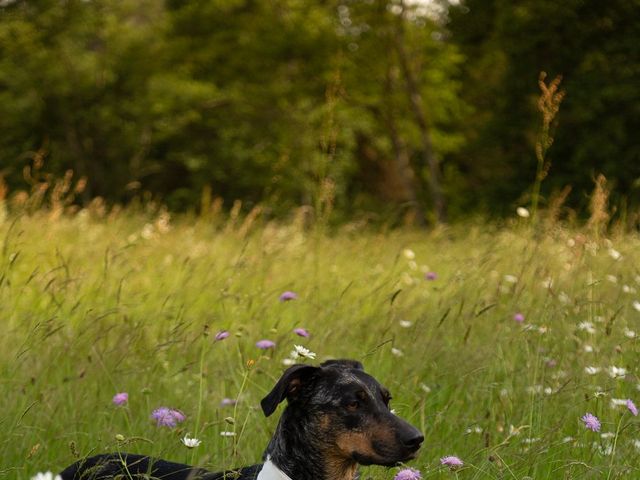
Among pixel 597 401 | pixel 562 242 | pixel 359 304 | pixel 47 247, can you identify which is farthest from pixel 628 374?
pixel 47 247

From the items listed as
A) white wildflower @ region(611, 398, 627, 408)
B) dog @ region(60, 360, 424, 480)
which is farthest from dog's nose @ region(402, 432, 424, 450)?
white wildflower @ region(611, 398, 627, 408)

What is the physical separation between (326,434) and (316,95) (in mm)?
19306

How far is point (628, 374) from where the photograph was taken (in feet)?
12.7

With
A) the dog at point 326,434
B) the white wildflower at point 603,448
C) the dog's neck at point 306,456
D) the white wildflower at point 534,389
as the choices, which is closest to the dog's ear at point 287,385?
the dog at point 326,434

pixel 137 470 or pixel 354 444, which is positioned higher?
pixel 354 444

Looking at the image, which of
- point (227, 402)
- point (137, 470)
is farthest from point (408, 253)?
point (137, 470)

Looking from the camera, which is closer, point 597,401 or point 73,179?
point 597,401

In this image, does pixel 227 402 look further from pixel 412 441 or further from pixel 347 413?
pixel 412 441

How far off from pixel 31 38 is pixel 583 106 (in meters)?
17.3

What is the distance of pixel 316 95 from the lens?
852 inches

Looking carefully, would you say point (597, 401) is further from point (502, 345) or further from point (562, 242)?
point (562, 242)

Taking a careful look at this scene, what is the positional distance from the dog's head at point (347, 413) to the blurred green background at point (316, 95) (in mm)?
13589

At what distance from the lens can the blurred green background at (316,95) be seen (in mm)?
19734

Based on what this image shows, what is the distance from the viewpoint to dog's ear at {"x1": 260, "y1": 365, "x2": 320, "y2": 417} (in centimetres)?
269
